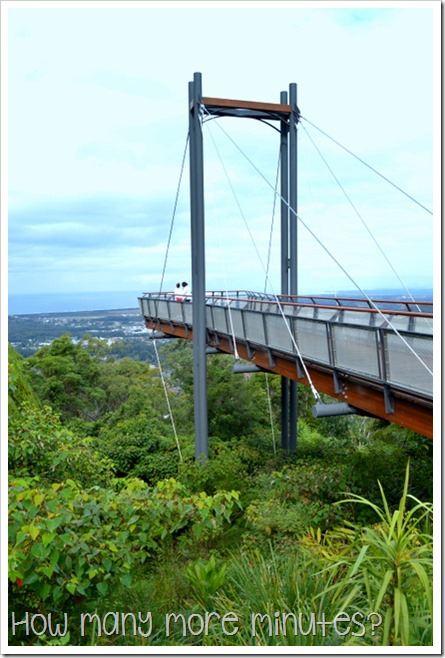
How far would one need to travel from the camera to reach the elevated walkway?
6504mm

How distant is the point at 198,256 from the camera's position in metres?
13.3

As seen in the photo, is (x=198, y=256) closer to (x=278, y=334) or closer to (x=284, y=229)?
(x=284, y=229)

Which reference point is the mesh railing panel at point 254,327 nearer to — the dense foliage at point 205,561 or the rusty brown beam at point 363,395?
the rusty brown beam at point 363,395

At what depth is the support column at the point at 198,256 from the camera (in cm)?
1317

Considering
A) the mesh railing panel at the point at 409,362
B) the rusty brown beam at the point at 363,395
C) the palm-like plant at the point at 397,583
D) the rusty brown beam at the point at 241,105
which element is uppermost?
the rusty brown beam at the point at 241,105

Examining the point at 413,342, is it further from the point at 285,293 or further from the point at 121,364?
the point at 121,364

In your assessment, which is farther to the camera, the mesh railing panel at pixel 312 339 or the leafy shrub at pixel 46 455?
the mesh railing panel at pixel 312 339

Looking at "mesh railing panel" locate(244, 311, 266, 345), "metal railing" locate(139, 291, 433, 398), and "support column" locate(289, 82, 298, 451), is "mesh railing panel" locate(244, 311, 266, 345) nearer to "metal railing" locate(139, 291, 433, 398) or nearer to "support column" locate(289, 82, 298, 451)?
"metal railing" locate(139, 291, 433, 398)

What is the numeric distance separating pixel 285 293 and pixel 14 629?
1158cm

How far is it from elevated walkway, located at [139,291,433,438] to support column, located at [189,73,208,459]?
0.60m

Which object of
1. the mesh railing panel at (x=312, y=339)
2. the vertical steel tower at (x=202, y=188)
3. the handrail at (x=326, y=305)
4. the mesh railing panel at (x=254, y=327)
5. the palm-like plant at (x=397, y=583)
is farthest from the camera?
the vertical steel tower at (x=202, y=188)

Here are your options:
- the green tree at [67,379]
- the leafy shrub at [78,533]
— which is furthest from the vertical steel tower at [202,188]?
the green tree at [67,379]

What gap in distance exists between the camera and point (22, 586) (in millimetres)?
4129

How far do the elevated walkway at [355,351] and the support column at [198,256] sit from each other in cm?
60
